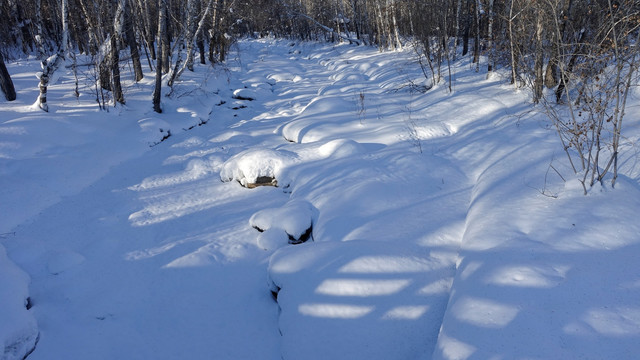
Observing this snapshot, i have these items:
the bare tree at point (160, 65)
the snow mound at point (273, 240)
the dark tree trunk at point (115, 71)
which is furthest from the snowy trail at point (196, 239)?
the bare tree at point (160, 65)

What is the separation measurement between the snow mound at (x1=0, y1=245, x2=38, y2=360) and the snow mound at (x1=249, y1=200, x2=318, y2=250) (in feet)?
7.11

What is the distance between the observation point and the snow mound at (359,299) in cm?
248

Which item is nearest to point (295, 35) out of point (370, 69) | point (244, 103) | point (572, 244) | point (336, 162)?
point (370, 69)

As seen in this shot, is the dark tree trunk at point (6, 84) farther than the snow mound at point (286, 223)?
Yes

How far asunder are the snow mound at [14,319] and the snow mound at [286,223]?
7.11 feet

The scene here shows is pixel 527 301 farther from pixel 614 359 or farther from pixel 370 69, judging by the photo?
pixel 370 69

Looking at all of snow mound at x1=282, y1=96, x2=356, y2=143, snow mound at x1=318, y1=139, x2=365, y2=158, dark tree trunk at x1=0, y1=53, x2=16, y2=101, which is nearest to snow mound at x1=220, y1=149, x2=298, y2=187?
snow mound at x1=318, y1=139, x2=365, y2=158

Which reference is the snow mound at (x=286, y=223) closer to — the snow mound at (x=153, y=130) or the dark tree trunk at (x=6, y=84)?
the snow mound at (x=153, y=130)

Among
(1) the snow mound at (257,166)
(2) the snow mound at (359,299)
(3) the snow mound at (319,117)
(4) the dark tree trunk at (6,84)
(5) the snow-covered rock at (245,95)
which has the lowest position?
(2) the snow mound at (359,299)

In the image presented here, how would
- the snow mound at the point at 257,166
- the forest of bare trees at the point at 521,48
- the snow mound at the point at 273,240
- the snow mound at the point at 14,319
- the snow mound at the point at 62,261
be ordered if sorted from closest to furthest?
the snow mound at the point at 14,319 < the forest of bare trees at the point at 521,48 < the snow mound at the point at 62,261 < the snow mound at the point at 273,240 < the snow mound at the point at 257,166

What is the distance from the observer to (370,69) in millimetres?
14531

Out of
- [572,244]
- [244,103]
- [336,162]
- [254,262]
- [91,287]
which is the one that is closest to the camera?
[572,244]

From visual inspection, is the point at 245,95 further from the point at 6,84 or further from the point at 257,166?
the point at 257,166

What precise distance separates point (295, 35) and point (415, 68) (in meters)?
35.9
